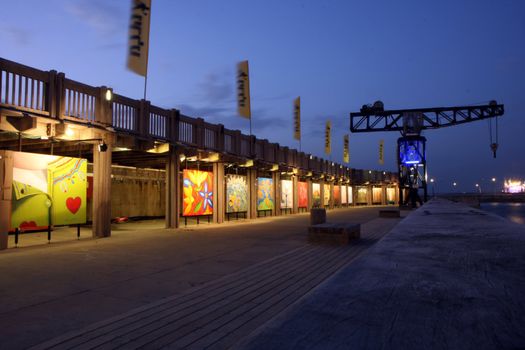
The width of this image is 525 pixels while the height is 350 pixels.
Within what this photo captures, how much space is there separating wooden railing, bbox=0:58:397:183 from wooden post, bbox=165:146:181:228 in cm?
80

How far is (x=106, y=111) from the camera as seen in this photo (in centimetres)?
1359

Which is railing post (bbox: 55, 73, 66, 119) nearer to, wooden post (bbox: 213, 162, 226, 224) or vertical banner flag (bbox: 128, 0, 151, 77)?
vertical banner flag (bbox: 128, 0, 151, 77)

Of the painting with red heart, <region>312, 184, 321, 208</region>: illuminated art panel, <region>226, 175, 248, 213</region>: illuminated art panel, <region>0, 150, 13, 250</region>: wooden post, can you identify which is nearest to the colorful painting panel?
<region>226, 175, 248, 213</region>: illuminated art panel

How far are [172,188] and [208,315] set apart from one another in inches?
506

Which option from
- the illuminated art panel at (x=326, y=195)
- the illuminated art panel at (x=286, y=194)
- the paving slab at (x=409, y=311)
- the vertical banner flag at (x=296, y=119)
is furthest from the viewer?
the illuminated art panel at (x=326, y=195)

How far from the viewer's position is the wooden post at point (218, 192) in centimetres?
2056

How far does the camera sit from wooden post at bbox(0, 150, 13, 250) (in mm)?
10453

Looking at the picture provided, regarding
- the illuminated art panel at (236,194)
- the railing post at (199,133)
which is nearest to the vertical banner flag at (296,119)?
the illuminated art panel at (236,194)

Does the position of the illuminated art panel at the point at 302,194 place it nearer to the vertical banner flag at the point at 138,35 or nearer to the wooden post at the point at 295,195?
the wooden post at the point at 295,195

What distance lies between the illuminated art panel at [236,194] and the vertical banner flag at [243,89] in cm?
402

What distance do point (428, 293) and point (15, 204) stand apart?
39.7 feet

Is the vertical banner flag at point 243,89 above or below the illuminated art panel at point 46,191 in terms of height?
above

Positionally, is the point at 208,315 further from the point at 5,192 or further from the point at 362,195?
the point at 362,195

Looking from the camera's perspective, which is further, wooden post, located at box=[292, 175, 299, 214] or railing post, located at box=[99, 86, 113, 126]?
wooden post, located at box=[292, 175, 299, 214]
